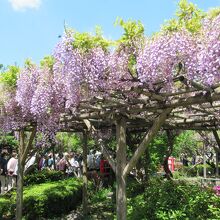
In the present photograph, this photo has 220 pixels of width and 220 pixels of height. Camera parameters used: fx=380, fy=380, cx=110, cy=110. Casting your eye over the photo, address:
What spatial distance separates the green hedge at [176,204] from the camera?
537 cm

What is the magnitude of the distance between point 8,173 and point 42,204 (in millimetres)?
4030

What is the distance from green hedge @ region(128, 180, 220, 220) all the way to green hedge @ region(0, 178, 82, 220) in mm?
2436

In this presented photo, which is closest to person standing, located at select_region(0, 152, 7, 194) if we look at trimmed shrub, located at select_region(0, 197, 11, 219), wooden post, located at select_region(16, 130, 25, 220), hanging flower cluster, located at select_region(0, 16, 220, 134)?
trimmed shrub, located at select_region(0, 197, 11, 219)

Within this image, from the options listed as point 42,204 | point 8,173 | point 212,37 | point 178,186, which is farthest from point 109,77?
point 8,173

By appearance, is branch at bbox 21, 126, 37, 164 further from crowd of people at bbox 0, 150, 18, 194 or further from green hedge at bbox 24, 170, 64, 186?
green hedge at bbox 24, 170, 64, 186

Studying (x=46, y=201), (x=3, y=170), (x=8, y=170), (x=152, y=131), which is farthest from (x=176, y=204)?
(x=3, y=170)

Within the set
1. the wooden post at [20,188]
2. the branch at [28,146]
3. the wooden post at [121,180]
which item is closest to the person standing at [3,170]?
the wooden post at [20,188]

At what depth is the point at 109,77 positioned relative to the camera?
4.43 m

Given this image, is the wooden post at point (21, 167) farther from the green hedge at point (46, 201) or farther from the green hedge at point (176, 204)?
the green hedge at point (176, 204)

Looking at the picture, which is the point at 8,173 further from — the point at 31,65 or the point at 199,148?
the point at 199,148

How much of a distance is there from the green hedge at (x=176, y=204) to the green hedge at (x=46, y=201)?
2.44m

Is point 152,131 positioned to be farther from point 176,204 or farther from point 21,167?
point 21,167

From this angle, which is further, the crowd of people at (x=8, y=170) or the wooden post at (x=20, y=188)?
the crowd of people at (x=8, y=170)

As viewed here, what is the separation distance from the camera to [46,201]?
8.20 meters
